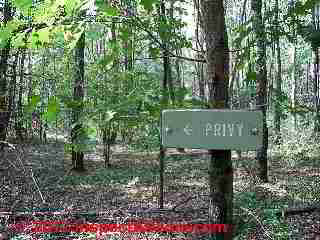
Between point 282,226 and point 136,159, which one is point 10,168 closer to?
point 136,159

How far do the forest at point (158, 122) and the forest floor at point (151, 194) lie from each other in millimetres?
46

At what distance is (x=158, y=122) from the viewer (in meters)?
2.37

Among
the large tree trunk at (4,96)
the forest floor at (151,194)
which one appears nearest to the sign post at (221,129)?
the large tree trunk at (4,96)

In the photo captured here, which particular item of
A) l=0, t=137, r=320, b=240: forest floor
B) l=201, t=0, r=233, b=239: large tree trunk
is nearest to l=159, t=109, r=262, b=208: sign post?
l=201, t=0, r=233, b=239: large tree trunk

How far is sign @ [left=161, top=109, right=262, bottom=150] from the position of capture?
6.57 feet

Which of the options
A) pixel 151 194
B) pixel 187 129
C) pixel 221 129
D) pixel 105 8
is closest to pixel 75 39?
pixel 105 8

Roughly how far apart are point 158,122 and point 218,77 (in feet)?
1.45

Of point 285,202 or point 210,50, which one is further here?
point 285,202

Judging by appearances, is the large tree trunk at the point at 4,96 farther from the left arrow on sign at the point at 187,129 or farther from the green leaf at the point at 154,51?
the left arrow on sign at the point at 187,129

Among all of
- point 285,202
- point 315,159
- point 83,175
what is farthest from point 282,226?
point 315,159

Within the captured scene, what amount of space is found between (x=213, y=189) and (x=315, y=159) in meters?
16.0

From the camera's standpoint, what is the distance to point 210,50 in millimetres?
2271

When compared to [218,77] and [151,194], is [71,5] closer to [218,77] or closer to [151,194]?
[218,77]

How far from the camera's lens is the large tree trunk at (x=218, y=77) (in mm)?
2240
